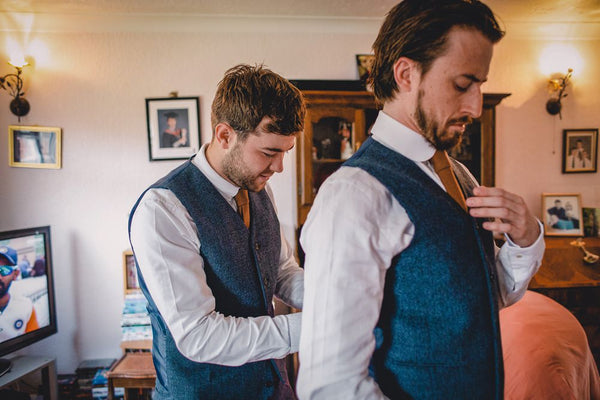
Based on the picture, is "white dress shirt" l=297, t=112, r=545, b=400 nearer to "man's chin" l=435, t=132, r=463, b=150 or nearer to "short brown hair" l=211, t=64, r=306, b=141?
"man's chin" l=435, t=132, r=463, b=150

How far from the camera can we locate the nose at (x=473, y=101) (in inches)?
29.5

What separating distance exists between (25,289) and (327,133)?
240cm

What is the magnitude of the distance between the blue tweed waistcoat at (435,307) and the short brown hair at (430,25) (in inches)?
9.1

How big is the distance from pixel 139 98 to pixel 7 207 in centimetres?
141

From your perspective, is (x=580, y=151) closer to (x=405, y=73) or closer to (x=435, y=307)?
(x=405, y=73)

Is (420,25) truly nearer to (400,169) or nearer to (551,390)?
(400,169)

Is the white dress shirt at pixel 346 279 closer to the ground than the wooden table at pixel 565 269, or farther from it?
farther from it

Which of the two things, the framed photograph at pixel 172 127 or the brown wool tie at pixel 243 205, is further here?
the framed photograph at pixel 172 127

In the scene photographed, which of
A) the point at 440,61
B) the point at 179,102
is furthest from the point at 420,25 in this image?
the point at 179,102

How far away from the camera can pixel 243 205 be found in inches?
47.4

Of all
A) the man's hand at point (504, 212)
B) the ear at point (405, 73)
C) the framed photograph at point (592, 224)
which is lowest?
the framed photograph at point (592, 224)

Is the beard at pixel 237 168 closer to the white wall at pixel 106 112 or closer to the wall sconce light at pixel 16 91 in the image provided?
the white wall at pixel 106 112

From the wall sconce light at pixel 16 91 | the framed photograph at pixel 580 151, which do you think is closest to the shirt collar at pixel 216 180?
the wall sconce light at pixel 16 91

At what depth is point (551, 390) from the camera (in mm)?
1325
